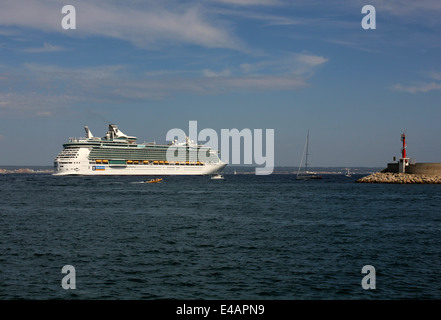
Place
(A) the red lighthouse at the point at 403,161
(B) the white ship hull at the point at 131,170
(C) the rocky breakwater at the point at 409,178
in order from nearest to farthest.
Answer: (C) the rocky breakwater at the point at 409,178 → (A) the red lighthouse at the point at 403,161 → (B) the white ship hull at the point at 131,170

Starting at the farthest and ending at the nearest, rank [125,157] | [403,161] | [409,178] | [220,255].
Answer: [125,157] < [403,161] < [409,178] < [220,255]

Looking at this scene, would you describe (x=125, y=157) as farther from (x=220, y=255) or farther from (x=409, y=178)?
(x=220, y=255)

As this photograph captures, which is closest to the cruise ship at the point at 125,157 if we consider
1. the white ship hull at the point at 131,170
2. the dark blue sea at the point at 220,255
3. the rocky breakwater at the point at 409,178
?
the white ship hull at the point at 131,170

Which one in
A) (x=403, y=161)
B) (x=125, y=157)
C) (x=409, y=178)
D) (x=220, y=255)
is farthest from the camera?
(x=125, y=157)

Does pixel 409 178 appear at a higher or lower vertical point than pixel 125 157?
lower

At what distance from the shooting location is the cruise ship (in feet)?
454

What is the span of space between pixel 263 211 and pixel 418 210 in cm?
1558

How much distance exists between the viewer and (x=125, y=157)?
468ft

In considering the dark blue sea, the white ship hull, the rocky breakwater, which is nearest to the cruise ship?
the white ship hull

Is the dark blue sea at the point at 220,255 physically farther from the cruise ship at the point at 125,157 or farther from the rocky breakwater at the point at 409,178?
the cruise ship at the point at 125,157

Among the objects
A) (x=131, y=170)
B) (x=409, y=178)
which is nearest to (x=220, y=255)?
(x=409, y=178)

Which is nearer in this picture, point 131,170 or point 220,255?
point 220,255

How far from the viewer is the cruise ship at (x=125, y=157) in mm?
138375
